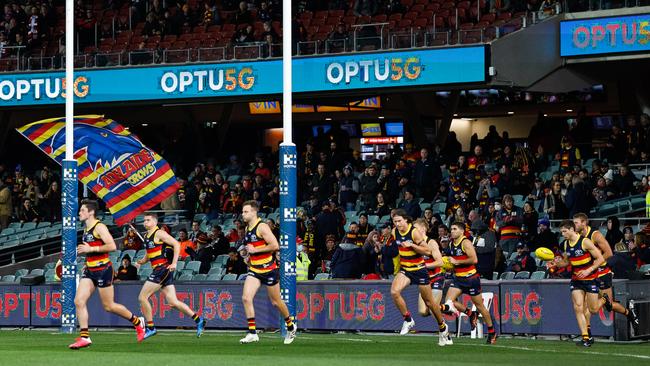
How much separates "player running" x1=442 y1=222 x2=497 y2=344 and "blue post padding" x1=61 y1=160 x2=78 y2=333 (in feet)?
27.1

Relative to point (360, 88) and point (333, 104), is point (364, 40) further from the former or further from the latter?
point (333, 104)

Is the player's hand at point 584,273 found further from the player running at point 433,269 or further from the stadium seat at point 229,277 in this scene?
the stadium seat at point 229,277

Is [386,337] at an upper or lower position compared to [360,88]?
lower

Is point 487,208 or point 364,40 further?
point 364,40

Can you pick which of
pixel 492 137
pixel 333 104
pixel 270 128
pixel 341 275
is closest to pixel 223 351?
pixel 341 275

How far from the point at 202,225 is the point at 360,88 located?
5374 mm

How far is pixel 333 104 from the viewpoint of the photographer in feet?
139

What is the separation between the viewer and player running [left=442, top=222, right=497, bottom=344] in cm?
2080

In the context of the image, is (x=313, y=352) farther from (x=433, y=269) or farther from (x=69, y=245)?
(x=69, y=245)

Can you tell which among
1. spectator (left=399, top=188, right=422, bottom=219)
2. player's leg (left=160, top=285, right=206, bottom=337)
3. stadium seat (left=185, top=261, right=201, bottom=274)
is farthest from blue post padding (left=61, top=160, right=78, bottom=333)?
spectator (left=399, top=188, right=422, bottom=219)

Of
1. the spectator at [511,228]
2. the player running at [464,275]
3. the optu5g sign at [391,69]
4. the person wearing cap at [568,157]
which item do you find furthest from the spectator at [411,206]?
the player running at [464,275]

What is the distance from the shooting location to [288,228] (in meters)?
23.0

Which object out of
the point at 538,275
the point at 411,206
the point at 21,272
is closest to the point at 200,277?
the point at 411,206

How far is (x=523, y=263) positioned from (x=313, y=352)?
8.66 meters
